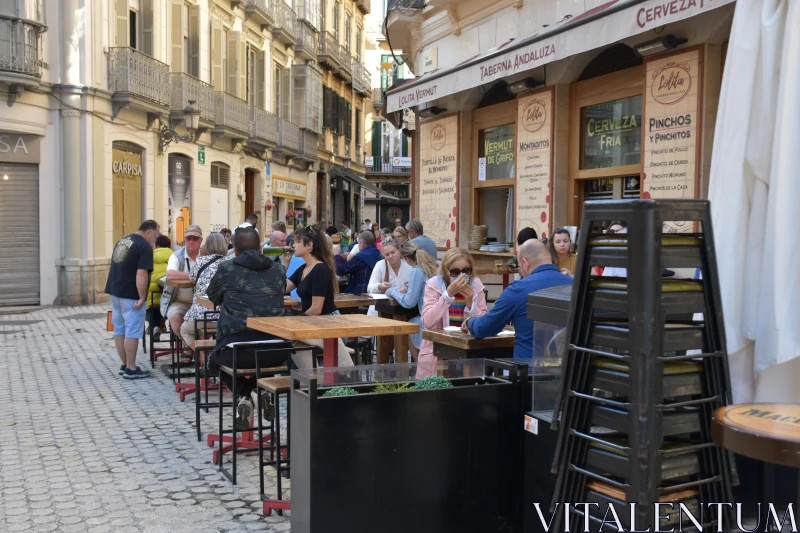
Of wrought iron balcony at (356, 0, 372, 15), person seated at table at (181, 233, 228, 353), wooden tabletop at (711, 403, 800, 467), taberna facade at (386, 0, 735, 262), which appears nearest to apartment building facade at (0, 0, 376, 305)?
taberna facade at (386, 0, 735, 262)

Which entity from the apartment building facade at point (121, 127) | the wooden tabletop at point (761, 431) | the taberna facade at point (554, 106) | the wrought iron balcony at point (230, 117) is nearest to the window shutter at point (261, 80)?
the apartment building facade at point (121, 127)

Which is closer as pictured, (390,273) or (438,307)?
(438,307)

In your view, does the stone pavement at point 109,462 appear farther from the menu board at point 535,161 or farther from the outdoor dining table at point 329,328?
the menu board at point 535,161

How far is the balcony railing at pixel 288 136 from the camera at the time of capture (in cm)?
2932

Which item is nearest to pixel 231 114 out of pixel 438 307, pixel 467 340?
pixel 438 307

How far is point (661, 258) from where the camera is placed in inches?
108

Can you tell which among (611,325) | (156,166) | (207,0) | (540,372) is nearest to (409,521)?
(540,372)

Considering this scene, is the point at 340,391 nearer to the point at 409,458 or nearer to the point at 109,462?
the point at 409,458

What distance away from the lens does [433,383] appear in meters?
4.17

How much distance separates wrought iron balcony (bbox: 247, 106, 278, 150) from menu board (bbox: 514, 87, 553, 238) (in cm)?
1692

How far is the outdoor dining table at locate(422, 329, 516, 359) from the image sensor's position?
5.78 meters

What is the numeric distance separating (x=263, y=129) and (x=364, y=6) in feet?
60.6

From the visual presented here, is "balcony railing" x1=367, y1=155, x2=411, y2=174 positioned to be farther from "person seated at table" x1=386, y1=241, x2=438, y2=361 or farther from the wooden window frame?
"person seated at table" x1=386, y1=241, x2=438, y2=361

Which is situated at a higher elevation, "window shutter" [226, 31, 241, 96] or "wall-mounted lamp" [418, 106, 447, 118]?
"window shutter" [226, 31, 241, 96]
